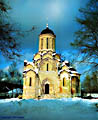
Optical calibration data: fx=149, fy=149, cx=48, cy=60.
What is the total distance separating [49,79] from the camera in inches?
1110

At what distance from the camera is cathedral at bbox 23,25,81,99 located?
27.0m

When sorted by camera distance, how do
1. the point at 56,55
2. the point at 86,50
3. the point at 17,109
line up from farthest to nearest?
the point at 56,55, the point at 86,50, the point at 17,109

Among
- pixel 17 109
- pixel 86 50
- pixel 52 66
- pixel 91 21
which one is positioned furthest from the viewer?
pixel 52 66

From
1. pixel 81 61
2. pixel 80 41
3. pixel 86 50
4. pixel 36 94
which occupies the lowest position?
pixel 36 94

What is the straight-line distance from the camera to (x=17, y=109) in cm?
767

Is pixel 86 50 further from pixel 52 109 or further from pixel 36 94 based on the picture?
pixel 36 94

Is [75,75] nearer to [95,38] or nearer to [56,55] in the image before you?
[56,55]

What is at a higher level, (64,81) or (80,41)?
(80,41)

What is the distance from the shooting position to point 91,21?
955 centimetres

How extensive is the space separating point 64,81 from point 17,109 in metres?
20.6

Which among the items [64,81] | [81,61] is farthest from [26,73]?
[81,61]

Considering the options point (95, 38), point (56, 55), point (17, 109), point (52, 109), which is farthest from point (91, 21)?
point (56, 55)

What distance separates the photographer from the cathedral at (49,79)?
2705 cm

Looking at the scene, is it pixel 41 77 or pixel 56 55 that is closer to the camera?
pixel 41 77
